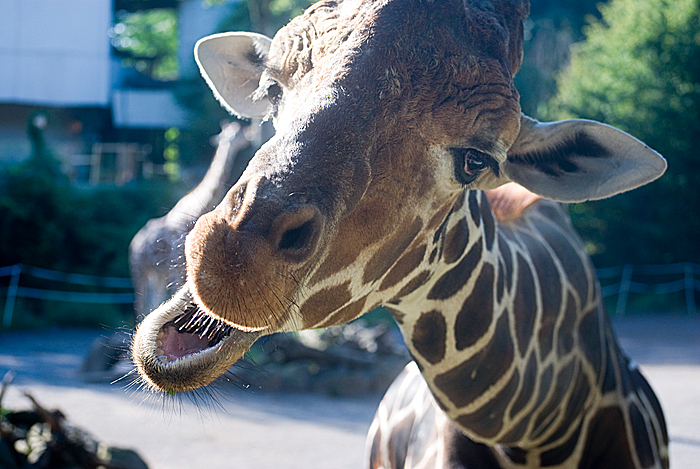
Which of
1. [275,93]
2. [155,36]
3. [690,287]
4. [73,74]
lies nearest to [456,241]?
[275,93]

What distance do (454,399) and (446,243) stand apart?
0.48 m

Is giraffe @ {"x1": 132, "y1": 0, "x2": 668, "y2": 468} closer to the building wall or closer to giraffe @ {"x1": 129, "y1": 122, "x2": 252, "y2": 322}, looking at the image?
giraffe @ {"x1": 129, "y1": 122, "x2": 252, "y2": 322}

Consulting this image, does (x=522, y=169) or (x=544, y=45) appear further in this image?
(x=544, y=45)

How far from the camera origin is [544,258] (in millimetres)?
2291

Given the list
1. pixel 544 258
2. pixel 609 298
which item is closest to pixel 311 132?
pixel 544 258

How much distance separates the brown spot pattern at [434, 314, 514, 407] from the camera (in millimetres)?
1849

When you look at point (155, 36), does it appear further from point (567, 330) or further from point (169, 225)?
point (567, 330)

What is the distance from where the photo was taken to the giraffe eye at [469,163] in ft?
5.19

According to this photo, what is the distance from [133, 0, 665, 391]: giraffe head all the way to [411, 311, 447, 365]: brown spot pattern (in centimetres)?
21

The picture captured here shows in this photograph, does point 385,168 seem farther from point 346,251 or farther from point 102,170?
point 102,170

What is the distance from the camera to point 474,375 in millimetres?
1861

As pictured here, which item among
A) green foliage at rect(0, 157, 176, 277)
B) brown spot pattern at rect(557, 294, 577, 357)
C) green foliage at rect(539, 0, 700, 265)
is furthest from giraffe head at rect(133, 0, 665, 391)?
green foliage at rect(0, 157, 176, 277)

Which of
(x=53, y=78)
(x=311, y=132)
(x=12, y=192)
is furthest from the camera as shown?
(x=53, y=78)

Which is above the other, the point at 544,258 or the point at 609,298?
the point at 544,258
